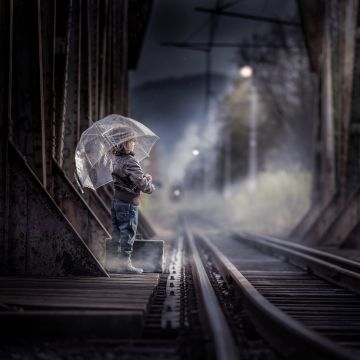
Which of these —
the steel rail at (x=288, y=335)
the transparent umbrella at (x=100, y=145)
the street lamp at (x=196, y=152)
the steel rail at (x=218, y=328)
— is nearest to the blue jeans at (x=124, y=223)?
the transparent umbrella at (x=100, y=145)

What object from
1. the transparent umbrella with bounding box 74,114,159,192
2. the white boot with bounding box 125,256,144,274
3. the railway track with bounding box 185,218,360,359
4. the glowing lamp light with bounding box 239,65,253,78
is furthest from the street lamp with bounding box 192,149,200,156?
the glowing lamp light with bounding box 239,65,253,78

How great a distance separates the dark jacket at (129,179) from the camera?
261 inches

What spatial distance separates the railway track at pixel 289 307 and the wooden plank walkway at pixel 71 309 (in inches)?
22.1

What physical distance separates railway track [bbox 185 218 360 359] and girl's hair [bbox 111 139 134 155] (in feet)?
5.38

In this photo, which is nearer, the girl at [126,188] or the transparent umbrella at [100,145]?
the girl at [126,188]

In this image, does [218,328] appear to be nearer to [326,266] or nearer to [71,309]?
[71,309]

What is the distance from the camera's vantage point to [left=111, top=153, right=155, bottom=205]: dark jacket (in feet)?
21.7

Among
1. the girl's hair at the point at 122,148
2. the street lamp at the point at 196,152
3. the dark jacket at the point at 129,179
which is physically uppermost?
the street lamp at the point at 196,152

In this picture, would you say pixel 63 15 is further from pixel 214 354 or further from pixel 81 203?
pixel 214 354

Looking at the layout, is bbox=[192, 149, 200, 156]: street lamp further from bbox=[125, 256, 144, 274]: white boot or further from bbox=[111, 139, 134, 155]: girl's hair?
bbox=[111, 139, 134, 155]: girl's hair

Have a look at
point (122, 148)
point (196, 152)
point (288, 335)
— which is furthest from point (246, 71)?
point (288, 335)

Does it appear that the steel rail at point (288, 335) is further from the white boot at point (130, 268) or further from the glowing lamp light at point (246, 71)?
the glowing lamp light at point (246, 71)

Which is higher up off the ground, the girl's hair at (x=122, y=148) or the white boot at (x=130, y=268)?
the girl's hair at (x=122, y=148)

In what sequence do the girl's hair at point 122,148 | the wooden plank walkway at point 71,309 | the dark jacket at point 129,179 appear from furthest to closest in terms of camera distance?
the girl's hair at point 122,148
the dark jacket at point 129,179
the wooden plank walkway at point 71,309
